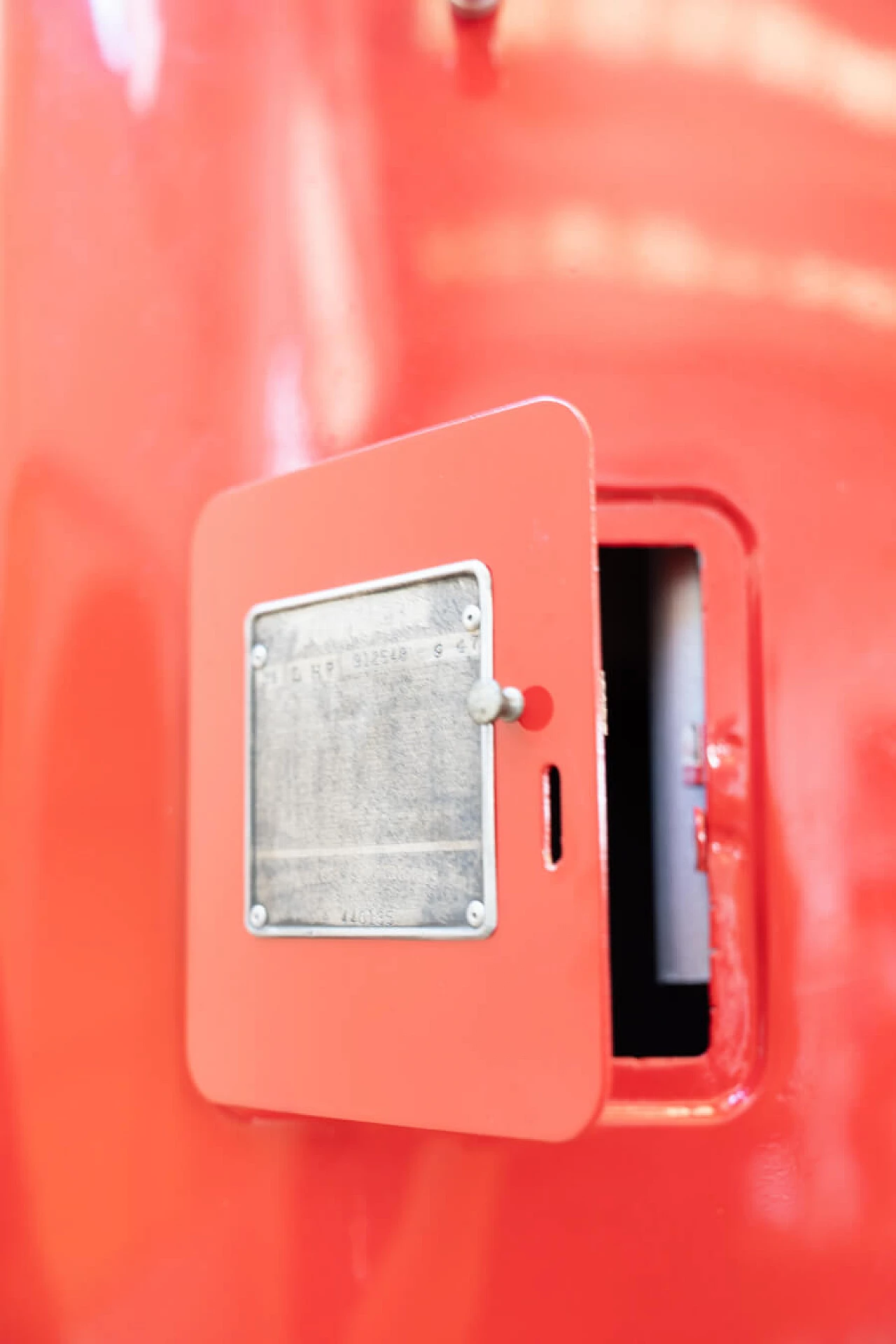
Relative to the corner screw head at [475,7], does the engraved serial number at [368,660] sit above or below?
below

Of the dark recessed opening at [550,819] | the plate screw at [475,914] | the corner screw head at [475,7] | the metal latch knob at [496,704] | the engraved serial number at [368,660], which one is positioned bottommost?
the plate screw at [475,914]

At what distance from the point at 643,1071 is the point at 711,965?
0.10m

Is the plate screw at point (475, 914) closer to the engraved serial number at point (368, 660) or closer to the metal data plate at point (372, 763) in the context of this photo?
the metal data plate at point (372, 763)

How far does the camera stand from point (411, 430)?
3.88 feet

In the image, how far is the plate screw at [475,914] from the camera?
924mm

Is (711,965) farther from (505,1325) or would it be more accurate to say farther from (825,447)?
(825,447)

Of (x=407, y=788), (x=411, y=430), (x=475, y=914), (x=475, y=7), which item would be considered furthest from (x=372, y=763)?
(x=475, y=7)

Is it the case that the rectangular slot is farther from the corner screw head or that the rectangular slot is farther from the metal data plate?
the corner screw head

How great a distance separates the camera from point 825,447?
1163 mm

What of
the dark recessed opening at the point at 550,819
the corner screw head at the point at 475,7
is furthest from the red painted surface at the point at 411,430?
the dark recessed opening at the point at 550,819

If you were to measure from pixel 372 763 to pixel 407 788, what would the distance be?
0.13 ft

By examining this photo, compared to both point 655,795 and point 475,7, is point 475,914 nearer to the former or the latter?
point 655,795

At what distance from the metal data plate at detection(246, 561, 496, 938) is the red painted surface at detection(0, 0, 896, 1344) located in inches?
6.7

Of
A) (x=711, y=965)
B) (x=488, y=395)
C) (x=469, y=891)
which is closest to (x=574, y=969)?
(x=469, y=891)
